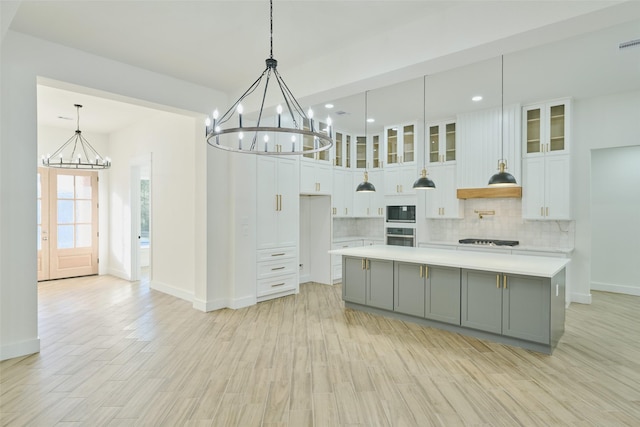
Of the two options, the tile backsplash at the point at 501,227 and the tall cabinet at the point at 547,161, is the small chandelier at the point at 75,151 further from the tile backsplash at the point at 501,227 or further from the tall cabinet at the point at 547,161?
the tall cabinet at the point at 547,161

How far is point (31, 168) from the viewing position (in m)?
3.62

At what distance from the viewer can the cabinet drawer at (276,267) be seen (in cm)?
563

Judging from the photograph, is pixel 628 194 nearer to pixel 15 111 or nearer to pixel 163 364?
pixel 163 364

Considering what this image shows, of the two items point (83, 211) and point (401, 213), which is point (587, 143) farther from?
point (83, 211)

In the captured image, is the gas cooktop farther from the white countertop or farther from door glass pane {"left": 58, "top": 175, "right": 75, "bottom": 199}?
door glass pane {"left": 58, "top": 175, "right": 75, "bottom": 199}

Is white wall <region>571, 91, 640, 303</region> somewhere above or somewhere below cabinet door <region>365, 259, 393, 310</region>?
above

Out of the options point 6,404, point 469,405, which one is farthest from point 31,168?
point 469,405

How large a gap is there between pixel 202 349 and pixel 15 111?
2953 millimetres

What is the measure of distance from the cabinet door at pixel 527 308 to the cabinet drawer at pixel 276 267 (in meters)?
3.32

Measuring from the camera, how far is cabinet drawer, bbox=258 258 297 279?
5.63m

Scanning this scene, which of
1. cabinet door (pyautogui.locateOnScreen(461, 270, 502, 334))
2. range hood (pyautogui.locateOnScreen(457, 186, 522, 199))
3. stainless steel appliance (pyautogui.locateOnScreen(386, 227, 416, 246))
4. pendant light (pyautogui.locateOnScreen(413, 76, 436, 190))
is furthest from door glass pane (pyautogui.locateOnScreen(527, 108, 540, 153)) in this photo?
cabinet door (pyautogui.locateOnScreen(461, 270, 502, 334))

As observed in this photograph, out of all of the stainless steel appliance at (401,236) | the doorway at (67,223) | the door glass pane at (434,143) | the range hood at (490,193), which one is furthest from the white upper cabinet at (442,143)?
the doorway at (67,223)

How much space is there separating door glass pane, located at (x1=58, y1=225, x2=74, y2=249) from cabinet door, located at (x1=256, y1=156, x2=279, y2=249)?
15.5 ft

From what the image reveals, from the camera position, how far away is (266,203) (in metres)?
5.67
